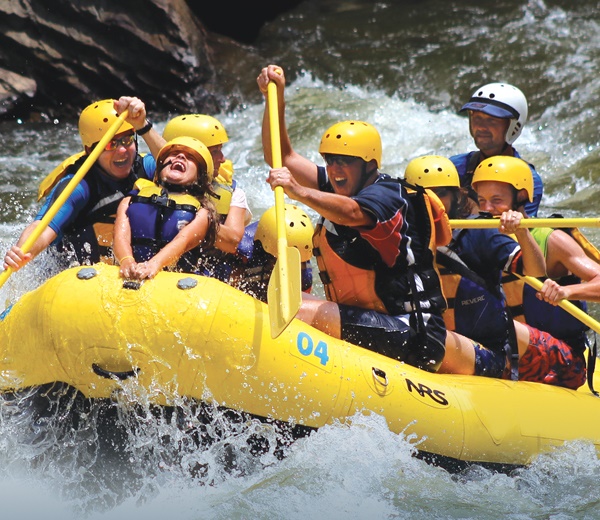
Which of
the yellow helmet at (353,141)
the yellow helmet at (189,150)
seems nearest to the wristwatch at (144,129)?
the yellow helmet at (189,150)

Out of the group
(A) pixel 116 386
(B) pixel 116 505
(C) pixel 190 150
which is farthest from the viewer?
(C) pixel 190 150

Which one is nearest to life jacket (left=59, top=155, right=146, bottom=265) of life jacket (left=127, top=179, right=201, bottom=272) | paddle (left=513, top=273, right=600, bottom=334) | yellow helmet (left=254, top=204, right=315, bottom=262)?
life jacket (left=127, top=179, right=201, bottom=272)

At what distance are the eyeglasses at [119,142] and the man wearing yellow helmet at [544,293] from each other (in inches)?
67.3

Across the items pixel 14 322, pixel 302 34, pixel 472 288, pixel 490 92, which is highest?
pixel 302 34

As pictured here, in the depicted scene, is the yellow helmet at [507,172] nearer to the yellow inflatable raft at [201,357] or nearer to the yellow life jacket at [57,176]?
the yellow inflatable raft at [201,357]

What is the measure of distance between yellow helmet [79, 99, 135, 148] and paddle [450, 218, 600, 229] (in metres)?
1.69

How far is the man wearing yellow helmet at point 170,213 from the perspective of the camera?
411cm

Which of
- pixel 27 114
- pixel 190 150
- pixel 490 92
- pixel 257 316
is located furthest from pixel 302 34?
pixel 257 316

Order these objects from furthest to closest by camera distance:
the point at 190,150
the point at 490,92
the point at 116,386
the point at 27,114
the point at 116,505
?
the point at 27,114 < the point at 490,92 < the point at 190,150 < the point at 116,505 < the point at 116,386

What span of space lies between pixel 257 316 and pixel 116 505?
1011 mm

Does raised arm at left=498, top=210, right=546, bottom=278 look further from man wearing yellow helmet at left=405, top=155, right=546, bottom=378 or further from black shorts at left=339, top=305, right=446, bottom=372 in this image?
black shorts at left=339, top=305, right=446, bottom=372

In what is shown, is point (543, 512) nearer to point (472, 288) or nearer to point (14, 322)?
point (472, 288)

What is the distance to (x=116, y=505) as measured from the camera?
4.00 m

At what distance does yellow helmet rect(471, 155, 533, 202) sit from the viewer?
15.1 ft
